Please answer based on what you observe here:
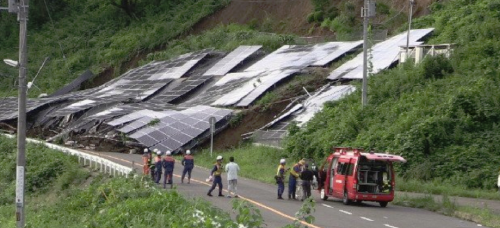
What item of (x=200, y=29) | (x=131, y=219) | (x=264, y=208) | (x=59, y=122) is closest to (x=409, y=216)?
(x=264, y=208)

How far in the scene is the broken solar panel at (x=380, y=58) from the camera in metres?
48.3

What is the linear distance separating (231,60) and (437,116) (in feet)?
81.9

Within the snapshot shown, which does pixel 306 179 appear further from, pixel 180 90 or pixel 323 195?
pixel 180 90

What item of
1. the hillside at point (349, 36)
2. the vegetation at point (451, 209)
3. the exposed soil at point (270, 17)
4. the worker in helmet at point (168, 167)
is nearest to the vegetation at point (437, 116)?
the hillside at point (349, 36)

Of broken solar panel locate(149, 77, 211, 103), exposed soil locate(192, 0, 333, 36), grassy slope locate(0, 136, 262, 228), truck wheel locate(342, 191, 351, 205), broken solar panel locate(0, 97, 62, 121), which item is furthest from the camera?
exposed soil locate(192, 0, 333, 36)

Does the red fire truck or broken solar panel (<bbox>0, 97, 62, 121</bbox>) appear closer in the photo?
the red fire truck

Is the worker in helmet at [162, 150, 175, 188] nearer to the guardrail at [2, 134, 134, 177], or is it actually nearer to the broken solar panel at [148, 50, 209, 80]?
the guardrail at [2, 134, 134, 177]

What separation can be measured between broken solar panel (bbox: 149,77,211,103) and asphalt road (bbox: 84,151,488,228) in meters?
21.9

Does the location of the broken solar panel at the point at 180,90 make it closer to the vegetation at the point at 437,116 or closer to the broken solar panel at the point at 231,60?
the broken solar panel at the point at 231,60

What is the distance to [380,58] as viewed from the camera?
163 feet

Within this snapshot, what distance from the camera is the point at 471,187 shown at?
32.6m

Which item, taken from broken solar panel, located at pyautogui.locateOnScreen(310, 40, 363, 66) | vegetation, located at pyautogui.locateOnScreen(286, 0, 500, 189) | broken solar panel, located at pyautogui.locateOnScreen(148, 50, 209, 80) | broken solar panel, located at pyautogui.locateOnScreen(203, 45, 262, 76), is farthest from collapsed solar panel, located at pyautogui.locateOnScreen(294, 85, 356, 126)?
broken solar panel, located at pyautogui.locateOnScreen(148, 50, 209, 80)

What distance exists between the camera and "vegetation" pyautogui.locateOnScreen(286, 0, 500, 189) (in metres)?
34.2

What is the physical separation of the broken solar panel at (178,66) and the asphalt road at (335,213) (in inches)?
1069
